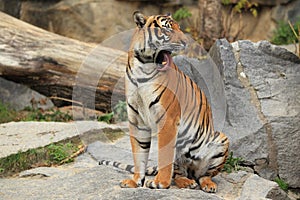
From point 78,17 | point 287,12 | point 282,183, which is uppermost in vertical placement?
point 287,12

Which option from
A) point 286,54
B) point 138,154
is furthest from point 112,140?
point 286,54

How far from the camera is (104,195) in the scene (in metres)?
4.01

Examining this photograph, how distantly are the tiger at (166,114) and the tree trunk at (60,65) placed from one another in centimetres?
318

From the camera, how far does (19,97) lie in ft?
28.8

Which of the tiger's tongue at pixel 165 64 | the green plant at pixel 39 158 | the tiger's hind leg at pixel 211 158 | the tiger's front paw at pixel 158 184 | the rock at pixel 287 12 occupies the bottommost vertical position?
the green plant at pixel 39 158

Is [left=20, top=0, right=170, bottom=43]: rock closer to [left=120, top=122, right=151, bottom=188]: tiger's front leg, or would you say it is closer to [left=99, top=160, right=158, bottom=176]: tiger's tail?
[left=99, top=160, right=158, bottom=176]: tiger's tail

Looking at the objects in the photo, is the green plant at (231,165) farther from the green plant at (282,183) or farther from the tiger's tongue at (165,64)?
the tiger's tongue at (165,64)

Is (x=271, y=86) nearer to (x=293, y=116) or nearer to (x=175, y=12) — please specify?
(x=293, y=116)

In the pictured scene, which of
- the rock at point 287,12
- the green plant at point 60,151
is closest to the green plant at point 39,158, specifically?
the green plant at point 60,151

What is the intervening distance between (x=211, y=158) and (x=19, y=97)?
16.5 feet

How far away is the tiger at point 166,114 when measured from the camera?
3.91m

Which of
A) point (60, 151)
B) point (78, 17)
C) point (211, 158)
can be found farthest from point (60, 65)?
point (211, 158)

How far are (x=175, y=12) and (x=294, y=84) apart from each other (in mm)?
5078

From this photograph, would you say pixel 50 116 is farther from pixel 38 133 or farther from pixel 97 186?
pixel 97 186
